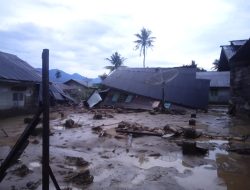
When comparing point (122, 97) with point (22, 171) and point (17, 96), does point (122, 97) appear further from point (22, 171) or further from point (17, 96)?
point (22, 171)

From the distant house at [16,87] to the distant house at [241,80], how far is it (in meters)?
15.0

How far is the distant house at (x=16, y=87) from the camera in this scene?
61.1 feet

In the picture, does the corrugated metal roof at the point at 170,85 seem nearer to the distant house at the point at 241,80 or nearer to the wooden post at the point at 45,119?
the distant house at the point at 241,80

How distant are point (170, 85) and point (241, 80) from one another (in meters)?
8.02

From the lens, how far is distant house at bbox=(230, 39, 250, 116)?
1741 cm

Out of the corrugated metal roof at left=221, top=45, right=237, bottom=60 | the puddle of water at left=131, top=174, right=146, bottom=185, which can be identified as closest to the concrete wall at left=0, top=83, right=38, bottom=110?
the puddle of water at left=131, top=174, right=146, bottom=185

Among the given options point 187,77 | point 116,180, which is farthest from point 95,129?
point 187,77

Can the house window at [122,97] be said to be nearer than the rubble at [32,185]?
No

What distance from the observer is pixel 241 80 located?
18.5 meters

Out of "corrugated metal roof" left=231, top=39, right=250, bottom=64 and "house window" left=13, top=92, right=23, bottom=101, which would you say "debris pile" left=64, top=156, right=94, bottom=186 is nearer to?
"corrugated metal roof" left=231, top=39, right=250, bottom=64

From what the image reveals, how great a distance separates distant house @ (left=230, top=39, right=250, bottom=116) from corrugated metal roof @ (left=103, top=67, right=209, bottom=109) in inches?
183

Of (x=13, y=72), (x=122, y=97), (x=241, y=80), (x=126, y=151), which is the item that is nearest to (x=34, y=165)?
(x=126, y=151)

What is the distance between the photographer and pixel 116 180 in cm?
584

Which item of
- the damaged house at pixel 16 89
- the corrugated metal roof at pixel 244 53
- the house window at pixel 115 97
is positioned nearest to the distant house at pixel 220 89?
the house window at pixel 115 97
